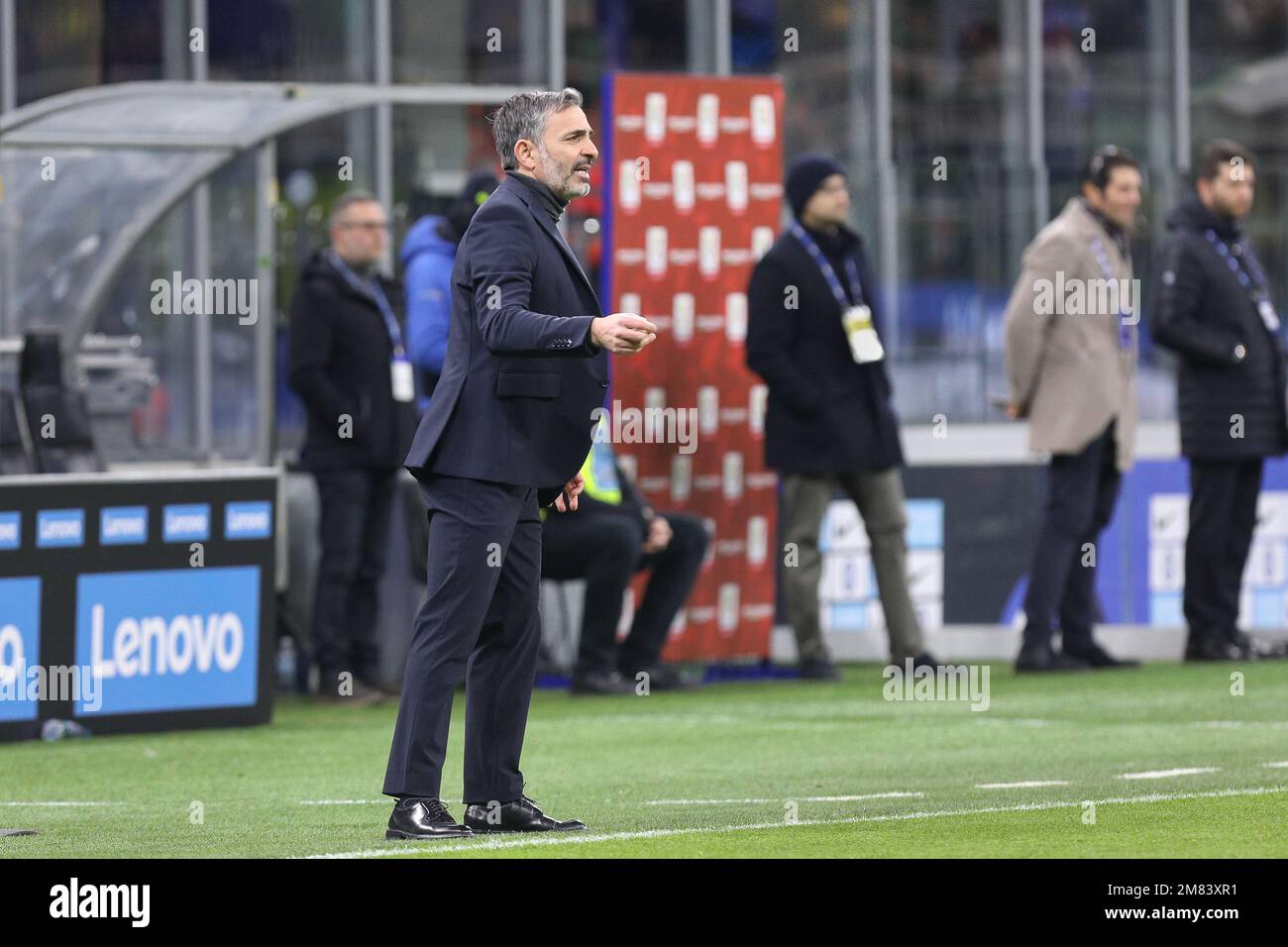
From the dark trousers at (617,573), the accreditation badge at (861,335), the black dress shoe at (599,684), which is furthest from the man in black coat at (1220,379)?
the black dress shoe at (599,684)

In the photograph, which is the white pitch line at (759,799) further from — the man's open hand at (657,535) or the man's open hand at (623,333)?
the man's open hand at (657,535)

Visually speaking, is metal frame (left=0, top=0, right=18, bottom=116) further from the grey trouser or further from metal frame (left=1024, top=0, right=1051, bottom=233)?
metal frame (left=1024, top=0, right=1051, bottom=233)

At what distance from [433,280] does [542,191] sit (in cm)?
525

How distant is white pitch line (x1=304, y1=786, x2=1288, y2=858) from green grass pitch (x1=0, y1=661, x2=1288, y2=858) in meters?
0.01

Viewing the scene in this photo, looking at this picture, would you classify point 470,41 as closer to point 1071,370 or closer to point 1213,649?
point 1071,370

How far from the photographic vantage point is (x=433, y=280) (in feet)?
40.9

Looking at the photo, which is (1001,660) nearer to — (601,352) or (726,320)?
(726,320)

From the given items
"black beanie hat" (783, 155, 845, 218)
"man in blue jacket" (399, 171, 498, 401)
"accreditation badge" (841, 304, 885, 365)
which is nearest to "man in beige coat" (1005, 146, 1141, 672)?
"accreditation badge" (841, 304, 885, 365)

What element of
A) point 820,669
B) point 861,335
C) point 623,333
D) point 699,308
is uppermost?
point 699,308

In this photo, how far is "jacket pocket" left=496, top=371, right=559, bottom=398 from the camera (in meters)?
7.05

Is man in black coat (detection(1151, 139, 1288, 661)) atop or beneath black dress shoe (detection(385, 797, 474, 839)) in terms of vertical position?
atop

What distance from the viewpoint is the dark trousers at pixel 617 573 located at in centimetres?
1212

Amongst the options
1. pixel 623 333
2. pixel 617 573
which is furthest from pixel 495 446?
pixel 617 573

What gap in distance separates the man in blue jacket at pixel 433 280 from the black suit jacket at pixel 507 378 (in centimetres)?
516
